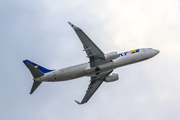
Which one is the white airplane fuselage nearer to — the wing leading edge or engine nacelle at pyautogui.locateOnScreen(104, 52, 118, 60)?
the wing leading edge

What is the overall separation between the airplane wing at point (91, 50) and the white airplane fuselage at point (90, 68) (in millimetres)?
1490

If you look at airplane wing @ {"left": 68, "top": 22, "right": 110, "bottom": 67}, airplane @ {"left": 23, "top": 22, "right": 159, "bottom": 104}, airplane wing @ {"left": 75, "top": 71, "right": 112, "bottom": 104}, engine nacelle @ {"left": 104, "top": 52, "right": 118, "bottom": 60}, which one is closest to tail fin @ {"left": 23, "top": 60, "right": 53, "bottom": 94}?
airplane @ {"left": 23, "top": 22, "right": 159, "bottom": 104}

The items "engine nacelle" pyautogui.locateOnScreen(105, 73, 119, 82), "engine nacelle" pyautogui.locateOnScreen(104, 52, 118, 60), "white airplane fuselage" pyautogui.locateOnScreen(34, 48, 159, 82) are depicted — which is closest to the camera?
"engine nacelle" pyautogui.locateOnScreen(104, 52, 118, 60)

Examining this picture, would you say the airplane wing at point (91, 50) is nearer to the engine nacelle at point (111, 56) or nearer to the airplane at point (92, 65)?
the airplane at point (92, 65)

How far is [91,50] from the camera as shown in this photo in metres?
54.4

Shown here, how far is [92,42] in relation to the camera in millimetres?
52875

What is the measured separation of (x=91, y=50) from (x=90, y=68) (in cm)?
529

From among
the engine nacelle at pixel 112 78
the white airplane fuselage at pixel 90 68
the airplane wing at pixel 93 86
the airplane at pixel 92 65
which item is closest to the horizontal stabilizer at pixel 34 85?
the airplane at pixel 92 65

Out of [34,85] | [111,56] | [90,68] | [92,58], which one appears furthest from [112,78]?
[34,85]

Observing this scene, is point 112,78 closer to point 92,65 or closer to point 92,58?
point 92,65

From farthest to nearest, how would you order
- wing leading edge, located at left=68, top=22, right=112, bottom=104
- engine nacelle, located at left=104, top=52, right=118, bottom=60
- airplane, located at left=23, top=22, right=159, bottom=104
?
engine nacelle, located at left=104, top=52, right=118, bottom=60
airplane, located at left=23, top=22, right=159, bottom=104
wing leading edge, located at left=68, top=22, right=112, bottom=104

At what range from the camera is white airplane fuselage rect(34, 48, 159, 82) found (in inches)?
2249

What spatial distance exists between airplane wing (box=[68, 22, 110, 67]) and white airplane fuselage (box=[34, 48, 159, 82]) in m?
1.49

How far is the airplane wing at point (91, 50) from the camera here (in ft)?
166
